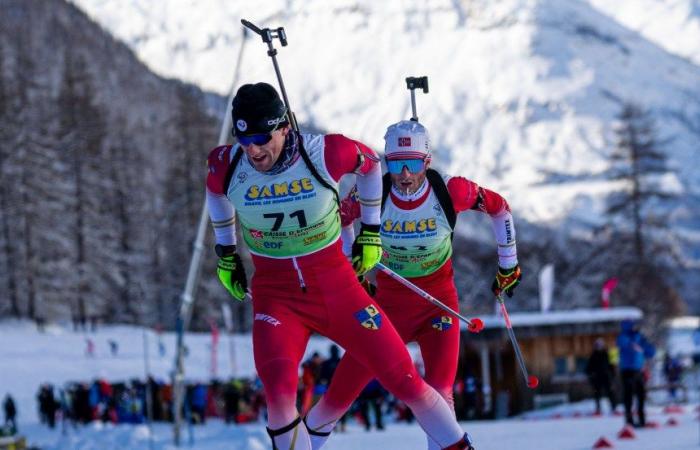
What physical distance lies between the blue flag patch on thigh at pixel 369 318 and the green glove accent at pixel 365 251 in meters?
0.48

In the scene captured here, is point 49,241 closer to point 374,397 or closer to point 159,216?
point 159,216

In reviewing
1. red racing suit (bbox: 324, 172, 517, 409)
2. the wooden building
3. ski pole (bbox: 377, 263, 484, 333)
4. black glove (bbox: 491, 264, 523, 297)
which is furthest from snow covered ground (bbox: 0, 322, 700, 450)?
ski pole (bbox: 377, 263, 484, 333)

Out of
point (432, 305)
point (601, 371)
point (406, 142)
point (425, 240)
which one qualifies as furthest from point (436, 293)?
point (601, 371)

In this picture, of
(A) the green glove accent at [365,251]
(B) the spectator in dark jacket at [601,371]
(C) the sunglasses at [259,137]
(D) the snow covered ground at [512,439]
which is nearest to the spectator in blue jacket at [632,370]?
(D) the snow covered ground at [512,439]

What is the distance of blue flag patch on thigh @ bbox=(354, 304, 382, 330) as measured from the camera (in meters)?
8.09

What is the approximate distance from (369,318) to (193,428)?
25.2 metres

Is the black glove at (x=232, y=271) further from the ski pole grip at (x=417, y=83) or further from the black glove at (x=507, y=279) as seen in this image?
the ski pole grip at (x=417, y=83)

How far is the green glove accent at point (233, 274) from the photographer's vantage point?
28.6ft

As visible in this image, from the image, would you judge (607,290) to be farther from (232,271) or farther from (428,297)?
(232,271)

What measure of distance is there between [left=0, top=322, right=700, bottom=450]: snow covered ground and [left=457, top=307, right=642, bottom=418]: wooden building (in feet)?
5.58

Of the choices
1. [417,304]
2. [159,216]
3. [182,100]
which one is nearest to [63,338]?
[182,100]

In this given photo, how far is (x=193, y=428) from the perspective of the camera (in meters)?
32.6

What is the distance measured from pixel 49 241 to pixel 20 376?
25.4 meters

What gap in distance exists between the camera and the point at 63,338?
63875 millimetres
